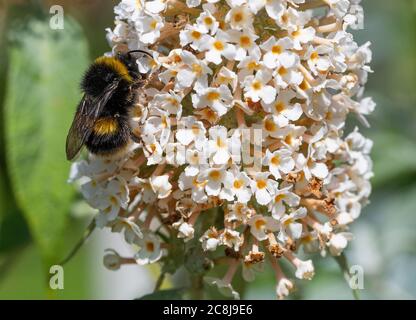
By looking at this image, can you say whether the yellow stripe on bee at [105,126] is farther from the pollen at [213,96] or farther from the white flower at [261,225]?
the white flower at [261,225]

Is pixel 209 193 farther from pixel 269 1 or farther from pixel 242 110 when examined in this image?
pixel 269 1

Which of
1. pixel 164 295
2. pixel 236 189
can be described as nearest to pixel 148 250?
pixel 164 295

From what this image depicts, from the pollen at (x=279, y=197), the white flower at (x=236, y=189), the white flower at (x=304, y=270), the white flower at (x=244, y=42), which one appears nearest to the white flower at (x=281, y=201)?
the pollen at (x=279, y=197)

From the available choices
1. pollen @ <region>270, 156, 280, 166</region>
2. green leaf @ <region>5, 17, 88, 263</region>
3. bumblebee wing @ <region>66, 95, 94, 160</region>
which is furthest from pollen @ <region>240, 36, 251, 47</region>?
green leaf @ <region>5, 17, 88, 263</region>

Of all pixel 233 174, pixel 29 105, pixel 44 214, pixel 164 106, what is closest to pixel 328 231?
pixel 233 174

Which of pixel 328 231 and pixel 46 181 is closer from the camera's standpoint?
pixel 328 231

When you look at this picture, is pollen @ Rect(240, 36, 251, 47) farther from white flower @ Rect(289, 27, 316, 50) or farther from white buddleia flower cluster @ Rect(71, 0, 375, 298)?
white flower @ Rect(289, 27, 316, 50)
